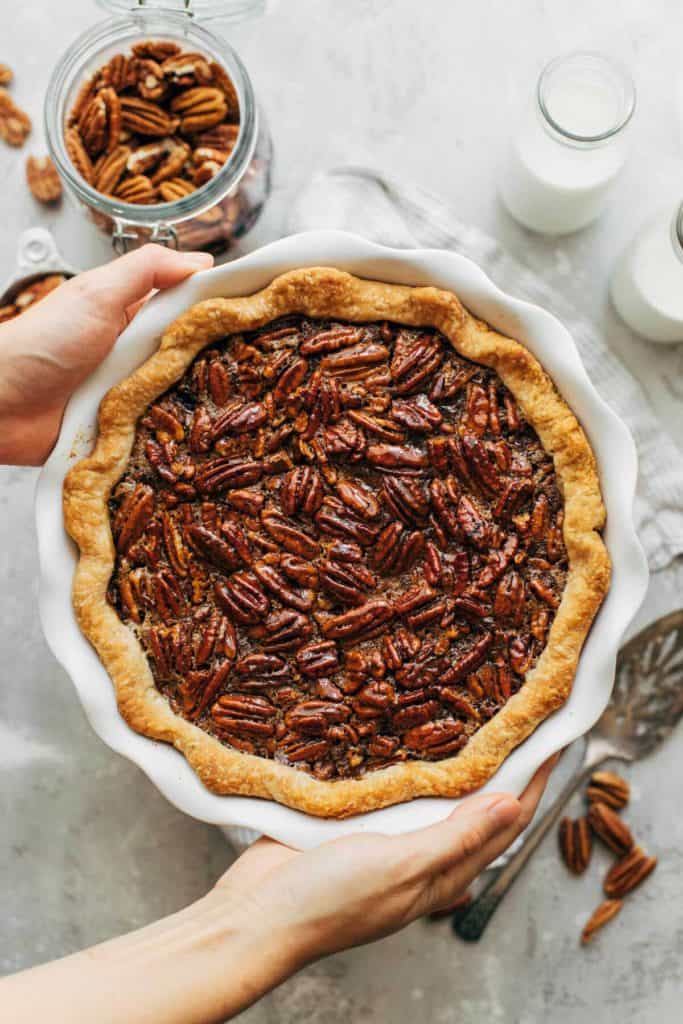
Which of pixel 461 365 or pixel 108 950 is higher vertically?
pixel 461 365

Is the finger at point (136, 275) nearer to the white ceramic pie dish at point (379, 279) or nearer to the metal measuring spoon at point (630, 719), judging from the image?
the white ceramic pie dish at point (379, 279)

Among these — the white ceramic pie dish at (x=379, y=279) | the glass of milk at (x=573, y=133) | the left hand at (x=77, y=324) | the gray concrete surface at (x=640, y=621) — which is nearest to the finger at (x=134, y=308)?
the left hand at (x=77, y=324)

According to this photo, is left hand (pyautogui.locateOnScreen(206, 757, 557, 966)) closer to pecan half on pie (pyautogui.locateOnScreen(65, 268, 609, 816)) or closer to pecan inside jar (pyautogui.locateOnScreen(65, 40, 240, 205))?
pecan half on pie (pyautogui.locateOnScreen(65, 268, 609, 816))

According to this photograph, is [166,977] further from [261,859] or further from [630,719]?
[630,719]

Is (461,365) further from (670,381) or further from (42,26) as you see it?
(42,26)

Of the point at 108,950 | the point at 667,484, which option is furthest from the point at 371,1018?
the point at 667,484

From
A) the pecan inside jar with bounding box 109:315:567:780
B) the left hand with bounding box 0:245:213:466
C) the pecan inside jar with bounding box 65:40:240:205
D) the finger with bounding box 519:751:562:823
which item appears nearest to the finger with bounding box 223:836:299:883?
the pecan inside jar with bounding box 109:315:567:780

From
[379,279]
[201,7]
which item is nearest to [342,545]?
[379,279]
